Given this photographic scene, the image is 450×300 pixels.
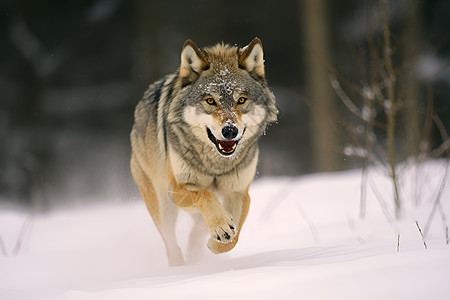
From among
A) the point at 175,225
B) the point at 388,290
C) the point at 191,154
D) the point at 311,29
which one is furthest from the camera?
the point at 311,29

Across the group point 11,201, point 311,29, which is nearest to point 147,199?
point 311,29

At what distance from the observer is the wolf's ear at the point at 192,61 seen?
302cm

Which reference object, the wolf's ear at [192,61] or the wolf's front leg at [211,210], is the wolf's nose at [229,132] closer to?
the wolf's front leg at [211,210]

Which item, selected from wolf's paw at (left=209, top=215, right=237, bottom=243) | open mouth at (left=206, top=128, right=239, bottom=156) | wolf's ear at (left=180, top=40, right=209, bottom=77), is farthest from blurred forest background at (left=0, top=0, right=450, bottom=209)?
wolf's paw at (left=209, top=215, right=237, bottom=243)

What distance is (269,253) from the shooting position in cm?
280

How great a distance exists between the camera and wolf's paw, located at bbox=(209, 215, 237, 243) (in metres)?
2.63

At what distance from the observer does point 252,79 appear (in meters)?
3.13

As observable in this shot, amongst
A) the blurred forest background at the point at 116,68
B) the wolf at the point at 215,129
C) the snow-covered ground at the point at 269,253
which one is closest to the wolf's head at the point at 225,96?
the wolf at the point at 215,129

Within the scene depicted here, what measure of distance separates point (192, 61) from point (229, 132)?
27.9 inches

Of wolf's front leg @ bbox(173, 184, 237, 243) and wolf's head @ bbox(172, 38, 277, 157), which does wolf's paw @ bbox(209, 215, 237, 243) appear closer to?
wolf's front leg @ bbox(173, 184, 237, 243)

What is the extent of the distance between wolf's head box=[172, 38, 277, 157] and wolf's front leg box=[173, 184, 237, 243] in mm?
342

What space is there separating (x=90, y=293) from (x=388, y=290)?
4.47 ft

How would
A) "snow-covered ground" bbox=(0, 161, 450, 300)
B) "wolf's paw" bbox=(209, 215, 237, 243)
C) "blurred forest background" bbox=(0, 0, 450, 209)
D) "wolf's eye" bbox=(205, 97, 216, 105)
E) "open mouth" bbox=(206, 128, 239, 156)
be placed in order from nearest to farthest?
"snow-covered ground" bbox=(0, 161, 450, 300), "wolf's paw" bbox=(209, 215, 237, 243), "open mouth" bbox=(206, 128, 239, 156), "wolf's eye" bbox=(205, 97, 216, 105), "blurred forest background" bbox=(0, 0, 450, 209)

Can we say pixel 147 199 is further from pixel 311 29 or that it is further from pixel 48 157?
pixel 48 157
